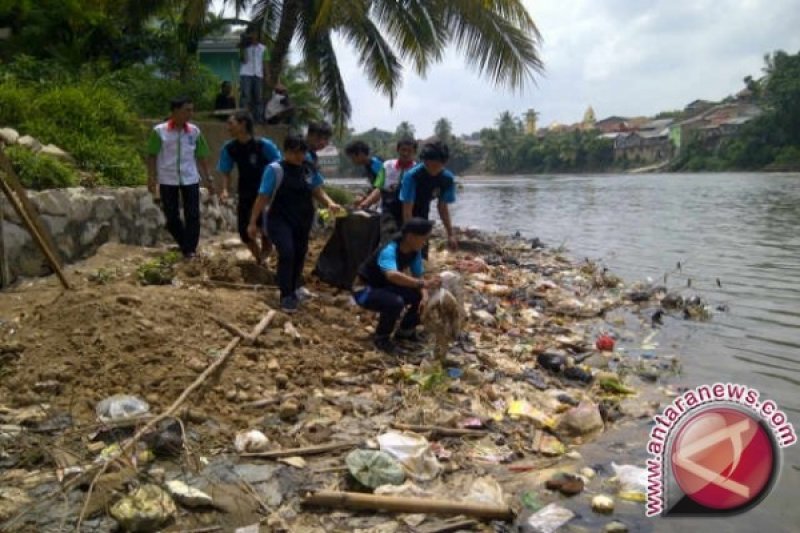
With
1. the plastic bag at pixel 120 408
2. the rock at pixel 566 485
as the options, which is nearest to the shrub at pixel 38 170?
the plastic bag at pixel 120 408

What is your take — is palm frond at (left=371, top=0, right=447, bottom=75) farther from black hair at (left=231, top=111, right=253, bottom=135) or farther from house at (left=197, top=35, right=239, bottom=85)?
house at (left=197, top=35, right=239, bottom=85)

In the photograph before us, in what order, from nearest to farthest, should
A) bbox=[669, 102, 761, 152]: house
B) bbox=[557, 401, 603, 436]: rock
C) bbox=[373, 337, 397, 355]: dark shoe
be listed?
bbox=[557, 401, 603, 436]: rock
bbox=[373, 337, 397, 355]: dark shoe
bbox=[669, 102, 761, 152]: house

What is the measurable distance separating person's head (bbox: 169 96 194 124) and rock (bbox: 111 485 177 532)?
3.75 m

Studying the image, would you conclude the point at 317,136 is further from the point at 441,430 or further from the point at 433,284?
the point at 441,430

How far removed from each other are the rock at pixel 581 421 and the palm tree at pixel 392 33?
237 inches

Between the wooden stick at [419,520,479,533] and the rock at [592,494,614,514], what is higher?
the wooden stick at [419,520,479,533]

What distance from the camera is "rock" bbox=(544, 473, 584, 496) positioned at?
3.19 m

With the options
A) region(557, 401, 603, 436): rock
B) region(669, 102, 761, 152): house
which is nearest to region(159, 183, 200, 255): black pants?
region(557, 401, 603, 436): rock

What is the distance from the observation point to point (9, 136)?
6348mm

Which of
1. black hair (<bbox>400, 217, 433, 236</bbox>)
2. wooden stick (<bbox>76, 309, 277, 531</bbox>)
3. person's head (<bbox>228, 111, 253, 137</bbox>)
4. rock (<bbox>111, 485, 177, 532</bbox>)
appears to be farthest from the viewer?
person's head (<bbox>228, 111, 253, 137</bbox>)

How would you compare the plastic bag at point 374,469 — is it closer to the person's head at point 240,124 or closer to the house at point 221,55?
the person's head at point 240,124

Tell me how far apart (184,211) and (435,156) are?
97.1 inches

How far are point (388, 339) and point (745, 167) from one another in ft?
167

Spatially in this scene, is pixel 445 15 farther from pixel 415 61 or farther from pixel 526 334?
pixel 526 334
